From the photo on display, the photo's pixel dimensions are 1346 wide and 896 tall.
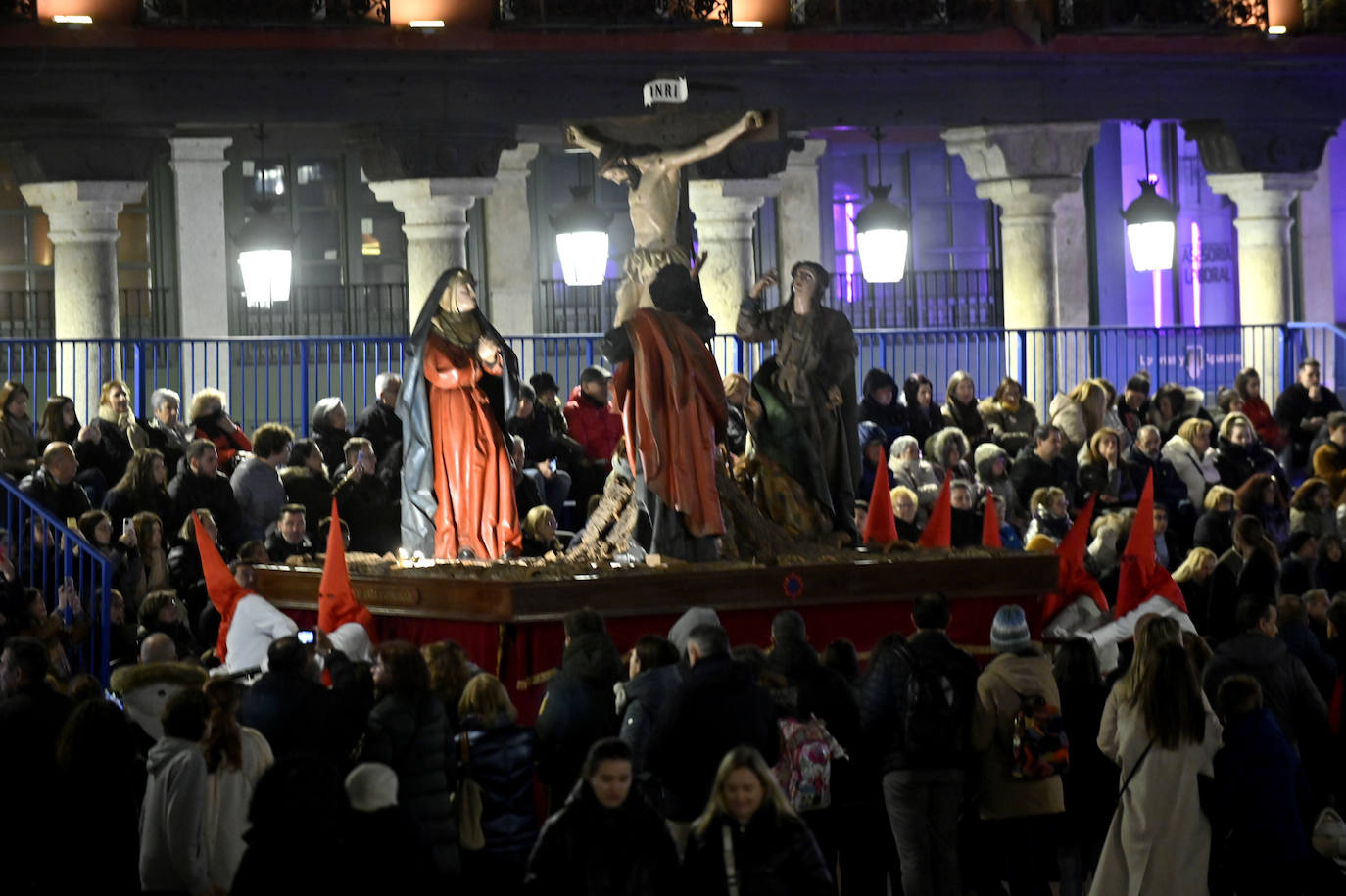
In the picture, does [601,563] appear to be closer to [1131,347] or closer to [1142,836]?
[1142,836]

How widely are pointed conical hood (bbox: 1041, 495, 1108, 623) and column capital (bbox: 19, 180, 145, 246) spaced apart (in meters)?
8.09

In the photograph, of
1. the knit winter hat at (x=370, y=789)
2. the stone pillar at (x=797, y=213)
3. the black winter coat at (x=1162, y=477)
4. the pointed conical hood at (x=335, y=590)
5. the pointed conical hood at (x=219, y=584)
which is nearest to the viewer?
the knit winter hat at (x=370, y=789)

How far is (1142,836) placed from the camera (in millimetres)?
9867

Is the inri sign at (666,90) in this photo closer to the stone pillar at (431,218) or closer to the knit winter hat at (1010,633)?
the knit winter hat at (1010,633)

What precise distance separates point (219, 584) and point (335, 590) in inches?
22.3

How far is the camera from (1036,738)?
1026 cm

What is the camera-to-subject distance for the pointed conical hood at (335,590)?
505 inches

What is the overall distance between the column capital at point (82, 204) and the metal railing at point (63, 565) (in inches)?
191

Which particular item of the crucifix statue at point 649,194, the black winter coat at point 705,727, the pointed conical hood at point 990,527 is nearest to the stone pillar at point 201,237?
the crucifix statue at point 649,194

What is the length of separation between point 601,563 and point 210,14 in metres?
7.37

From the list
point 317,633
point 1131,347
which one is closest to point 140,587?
point 317,633

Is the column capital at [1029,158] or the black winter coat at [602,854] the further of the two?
the column capital at [1029,158]

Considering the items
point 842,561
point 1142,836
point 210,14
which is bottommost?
point 1142,836

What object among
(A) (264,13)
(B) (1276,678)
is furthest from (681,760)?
(A) (264,13)
